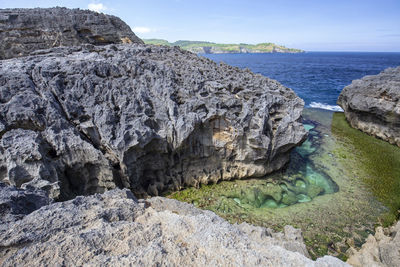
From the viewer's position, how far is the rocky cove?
5.26 meters

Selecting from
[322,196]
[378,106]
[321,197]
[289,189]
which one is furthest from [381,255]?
[378,106]

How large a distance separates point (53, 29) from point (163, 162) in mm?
14403

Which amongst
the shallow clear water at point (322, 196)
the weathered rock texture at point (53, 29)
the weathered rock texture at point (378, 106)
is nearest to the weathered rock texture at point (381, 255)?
the shallow clear water at point (322, 196)

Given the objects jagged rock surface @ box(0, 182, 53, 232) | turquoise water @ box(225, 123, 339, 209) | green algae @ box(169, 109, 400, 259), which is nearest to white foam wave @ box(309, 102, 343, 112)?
green algae @ box(169, 109, 400, 259)

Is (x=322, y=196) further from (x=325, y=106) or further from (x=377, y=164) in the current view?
(x=325, y=106)

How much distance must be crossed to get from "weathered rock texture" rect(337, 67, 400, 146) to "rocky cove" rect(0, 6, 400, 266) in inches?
214

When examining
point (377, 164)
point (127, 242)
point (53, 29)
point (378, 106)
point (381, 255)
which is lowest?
point (377, 164)

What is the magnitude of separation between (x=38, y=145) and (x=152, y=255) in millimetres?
7727

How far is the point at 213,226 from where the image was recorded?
505 centimetres

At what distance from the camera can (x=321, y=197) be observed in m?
A: 12.7

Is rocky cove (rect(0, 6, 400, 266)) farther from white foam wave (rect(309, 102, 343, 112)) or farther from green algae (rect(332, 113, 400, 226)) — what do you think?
white foam wave (rect(309, 102, 343, 112))

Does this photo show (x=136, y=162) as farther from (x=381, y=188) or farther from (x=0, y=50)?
(x=381, y=188)

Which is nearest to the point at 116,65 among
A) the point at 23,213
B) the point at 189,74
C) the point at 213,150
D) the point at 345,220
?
the point at 189,74

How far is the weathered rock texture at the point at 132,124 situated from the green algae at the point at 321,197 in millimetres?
1155
